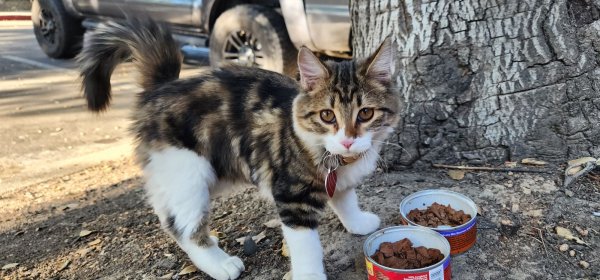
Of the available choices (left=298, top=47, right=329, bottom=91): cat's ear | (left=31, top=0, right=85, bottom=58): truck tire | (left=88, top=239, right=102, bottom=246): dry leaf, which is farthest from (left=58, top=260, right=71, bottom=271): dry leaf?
(left=31, top=0, right=85, bottom=58): truck tire

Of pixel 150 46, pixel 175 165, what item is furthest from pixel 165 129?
pixel 150 46

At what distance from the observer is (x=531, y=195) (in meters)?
2.94

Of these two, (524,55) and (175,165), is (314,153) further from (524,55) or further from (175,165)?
(524,55)

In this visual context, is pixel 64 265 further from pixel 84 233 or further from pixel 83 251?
pixel 84 233

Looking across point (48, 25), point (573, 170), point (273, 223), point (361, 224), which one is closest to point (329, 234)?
point (361, 224)

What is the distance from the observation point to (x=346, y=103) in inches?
93.5

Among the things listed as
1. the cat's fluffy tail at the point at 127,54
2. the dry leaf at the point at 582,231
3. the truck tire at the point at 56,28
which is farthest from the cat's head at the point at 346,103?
the truck tire at the point at 56,28

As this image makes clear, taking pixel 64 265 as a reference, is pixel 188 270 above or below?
above

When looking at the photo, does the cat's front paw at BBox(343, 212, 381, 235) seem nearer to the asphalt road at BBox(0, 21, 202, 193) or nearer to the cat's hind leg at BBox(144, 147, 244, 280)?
the cat's hind leg at BBox(144, 147, 244, 280)

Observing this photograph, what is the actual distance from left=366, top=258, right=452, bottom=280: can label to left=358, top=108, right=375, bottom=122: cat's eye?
0.64m

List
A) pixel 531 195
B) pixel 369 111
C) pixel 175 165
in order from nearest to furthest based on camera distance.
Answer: pixel 369 111
pixel 175 165
pixel 531 195

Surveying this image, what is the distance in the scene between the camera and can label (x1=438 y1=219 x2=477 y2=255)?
2463mm

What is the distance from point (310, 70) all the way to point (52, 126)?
16.8ft

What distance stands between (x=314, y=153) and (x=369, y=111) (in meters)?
0.33
